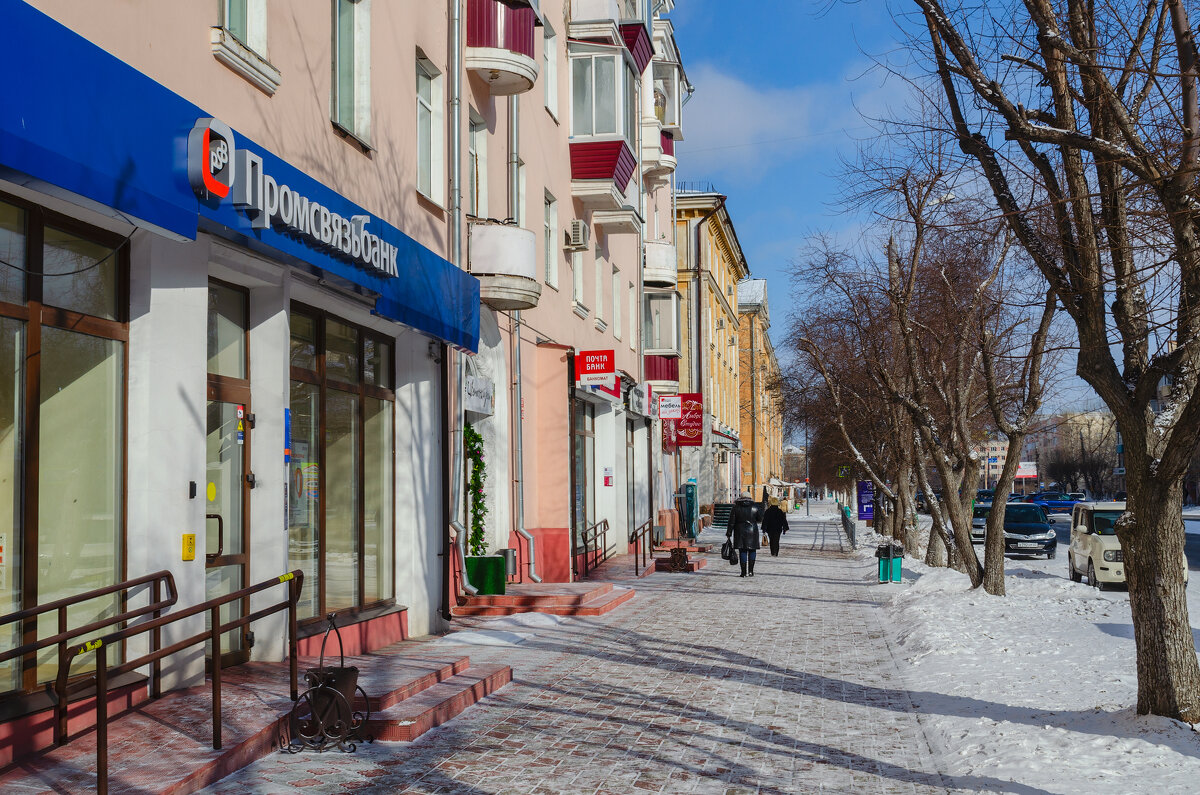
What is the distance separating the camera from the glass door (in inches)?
359

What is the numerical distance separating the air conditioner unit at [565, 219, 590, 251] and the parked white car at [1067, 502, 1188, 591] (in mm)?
10916

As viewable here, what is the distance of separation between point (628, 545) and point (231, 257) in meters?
20.7

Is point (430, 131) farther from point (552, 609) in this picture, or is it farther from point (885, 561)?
point (885, 561)

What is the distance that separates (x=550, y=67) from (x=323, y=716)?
16.1 m

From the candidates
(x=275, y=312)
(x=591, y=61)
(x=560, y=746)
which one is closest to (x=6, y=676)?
(x=560, y=746)

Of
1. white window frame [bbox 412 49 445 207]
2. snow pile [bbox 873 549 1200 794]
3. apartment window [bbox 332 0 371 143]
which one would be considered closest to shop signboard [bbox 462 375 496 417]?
white window frame [bbox 412 49 445 207]

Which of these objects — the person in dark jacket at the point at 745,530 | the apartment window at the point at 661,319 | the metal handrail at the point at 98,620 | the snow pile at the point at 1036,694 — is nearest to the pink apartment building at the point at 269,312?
the metal handrail at the point at 98,620

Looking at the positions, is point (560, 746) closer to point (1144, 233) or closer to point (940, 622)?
point (1144, 233)

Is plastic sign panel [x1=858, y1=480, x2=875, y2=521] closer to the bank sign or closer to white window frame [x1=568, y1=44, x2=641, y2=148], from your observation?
white window frame [x1=568, y1=44, x2=641, y2=148]

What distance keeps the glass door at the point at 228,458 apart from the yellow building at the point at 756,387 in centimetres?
5218

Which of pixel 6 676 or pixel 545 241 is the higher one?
pixel 545 241

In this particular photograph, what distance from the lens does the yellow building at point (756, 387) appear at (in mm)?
68738

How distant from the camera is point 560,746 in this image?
7.86 m

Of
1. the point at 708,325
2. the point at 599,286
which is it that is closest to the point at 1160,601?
the point at 599,286
